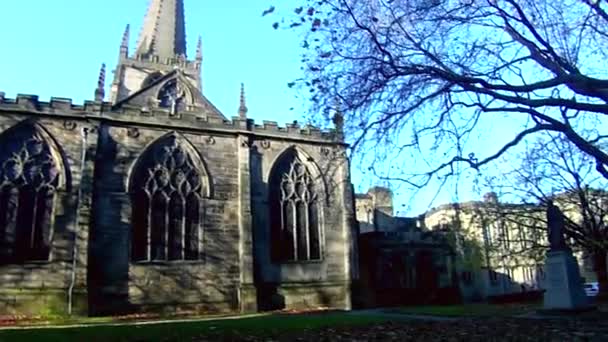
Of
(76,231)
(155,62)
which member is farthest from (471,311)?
(155,62)

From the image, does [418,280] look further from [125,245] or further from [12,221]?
[12,221]

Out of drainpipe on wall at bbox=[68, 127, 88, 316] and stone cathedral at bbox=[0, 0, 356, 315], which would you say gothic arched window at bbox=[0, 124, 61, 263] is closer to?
stone cathedral at bbox=[0, 0, 356, 315]

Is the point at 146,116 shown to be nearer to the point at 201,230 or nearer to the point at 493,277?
the point at 201,230

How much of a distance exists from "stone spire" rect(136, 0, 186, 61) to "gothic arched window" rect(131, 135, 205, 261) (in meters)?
21.7

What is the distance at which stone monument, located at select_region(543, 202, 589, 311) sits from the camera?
45.7 ft

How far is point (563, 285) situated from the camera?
14117 mm

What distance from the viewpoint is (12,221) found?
1755 cm

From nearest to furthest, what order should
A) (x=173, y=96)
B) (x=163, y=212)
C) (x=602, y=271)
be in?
(x=163, y=212) < (x=602, y=271) < (x=173, y=96)

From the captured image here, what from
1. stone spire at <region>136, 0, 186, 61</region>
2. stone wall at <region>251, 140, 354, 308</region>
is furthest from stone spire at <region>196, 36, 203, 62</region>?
stone wall at <region>251, 140, 354, 308</region>

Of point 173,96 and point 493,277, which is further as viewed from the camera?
point 493,277

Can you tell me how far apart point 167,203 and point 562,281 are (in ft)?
47.5

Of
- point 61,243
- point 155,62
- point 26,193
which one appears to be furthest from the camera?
point 155,62

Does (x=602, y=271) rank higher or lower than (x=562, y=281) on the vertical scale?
higher

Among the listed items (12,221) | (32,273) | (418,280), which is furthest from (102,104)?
(418,280)
